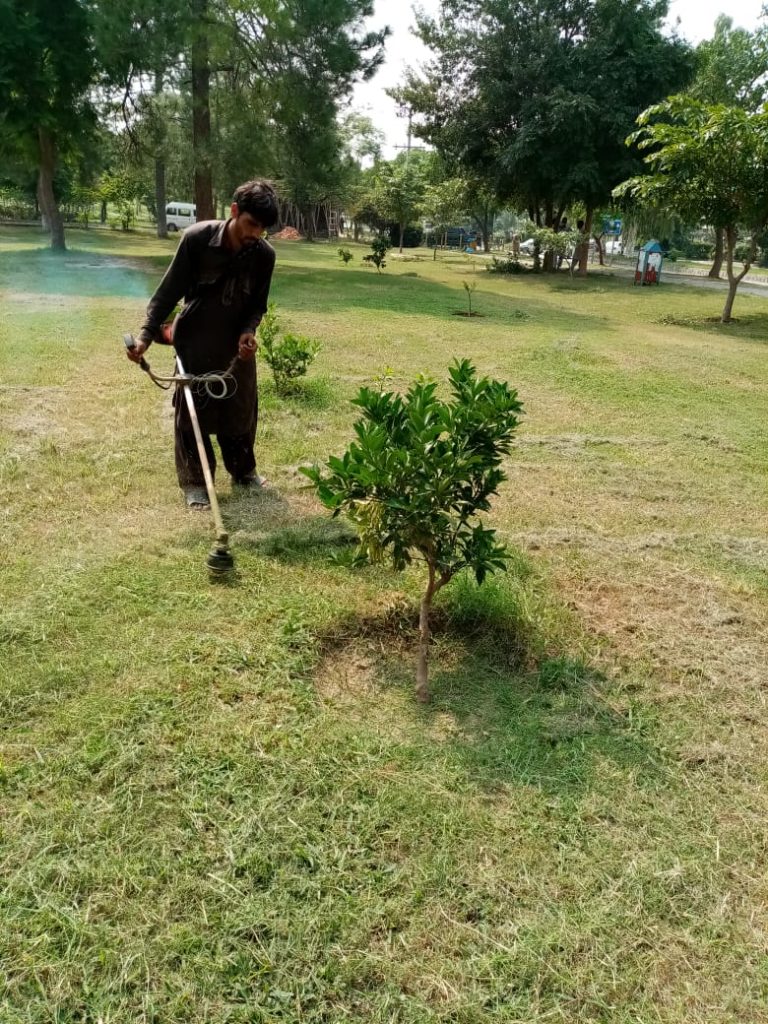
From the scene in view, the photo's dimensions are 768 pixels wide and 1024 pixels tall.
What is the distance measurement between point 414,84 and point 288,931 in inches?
1029

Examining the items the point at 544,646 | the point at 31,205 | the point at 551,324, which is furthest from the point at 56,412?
the point at 31,205

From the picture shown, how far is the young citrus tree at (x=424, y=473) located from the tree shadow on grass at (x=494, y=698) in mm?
150

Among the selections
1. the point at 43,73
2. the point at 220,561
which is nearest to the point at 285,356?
the point at 220,561

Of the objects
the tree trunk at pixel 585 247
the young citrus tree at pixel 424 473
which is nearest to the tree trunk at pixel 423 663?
the young citrus tree at pixel 424 473

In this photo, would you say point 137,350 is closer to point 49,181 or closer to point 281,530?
point 281,530

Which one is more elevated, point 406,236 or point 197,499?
point 406,236

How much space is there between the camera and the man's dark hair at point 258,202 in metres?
3.40

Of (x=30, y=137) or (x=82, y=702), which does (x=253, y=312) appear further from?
(x=30, y=137)

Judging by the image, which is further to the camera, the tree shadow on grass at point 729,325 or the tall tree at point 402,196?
the tall tree at point 402,196

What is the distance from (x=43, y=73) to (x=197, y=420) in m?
16.7

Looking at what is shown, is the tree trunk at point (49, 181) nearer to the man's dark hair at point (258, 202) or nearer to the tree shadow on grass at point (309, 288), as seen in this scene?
the tree shadow on grass at point (309, 288)

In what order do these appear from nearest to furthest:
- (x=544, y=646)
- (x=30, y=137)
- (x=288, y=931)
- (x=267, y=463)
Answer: (x=288, y=931)
(x=544, y=646)
(x=267, y=463)
(x=30, y=137)

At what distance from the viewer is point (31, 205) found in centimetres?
3925

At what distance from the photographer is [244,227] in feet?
11.4
